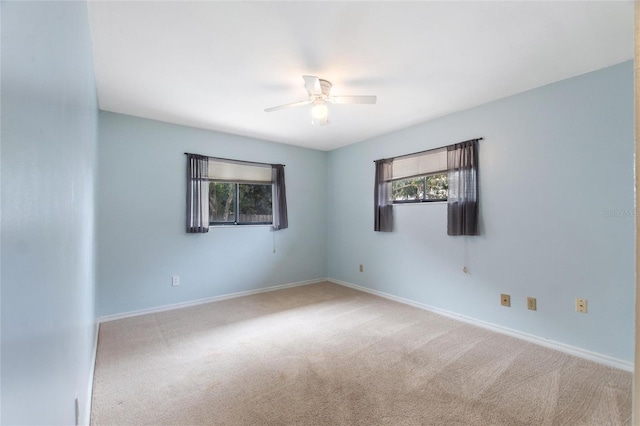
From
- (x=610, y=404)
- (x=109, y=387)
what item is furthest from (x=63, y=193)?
(x=610, y=404)

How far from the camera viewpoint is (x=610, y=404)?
5.83 feet

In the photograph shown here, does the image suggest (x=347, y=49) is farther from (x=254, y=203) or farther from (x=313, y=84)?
(x=254, y=203)

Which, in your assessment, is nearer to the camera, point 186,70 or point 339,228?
point 186,70

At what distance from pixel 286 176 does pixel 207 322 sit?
252 cm

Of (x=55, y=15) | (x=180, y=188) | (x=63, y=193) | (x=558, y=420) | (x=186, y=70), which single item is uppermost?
(x=186, y=70)

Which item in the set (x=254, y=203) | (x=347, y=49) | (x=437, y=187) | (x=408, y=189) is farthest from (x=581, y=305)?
(x=254, y=203)

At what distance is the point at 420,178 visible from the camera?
373 cm

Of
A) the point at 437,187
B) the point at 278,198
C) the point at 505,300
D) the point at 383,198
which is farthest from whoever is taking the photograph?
the point at 278,198

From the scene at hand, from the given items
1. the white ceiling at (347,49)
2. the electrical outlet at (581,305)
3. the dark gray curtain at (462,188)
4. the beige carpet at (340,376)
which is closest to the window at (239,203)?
the white ceiling at (347,49)

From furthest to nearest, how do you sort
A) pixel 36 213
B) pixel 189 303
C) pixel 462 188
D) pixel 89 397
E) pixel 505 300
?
1. pixel 189 303
2. pixel 462 188
3. pixel 505 300
4. pixel 89 397
5. pixel 36 213

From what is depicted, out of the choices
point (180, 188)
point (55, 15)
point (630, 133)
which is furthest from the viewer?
point (180, 188)

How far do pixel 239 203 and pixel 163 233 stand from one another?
111 centimetres

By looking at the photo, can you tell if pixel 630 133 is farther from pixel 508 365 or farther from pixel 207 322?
pixel 207 322

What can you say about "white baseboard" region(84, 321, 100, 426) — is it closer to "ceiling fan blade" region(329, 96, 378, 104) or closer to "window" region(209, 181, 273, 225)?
"window" region(209, 181, 273, 225)
